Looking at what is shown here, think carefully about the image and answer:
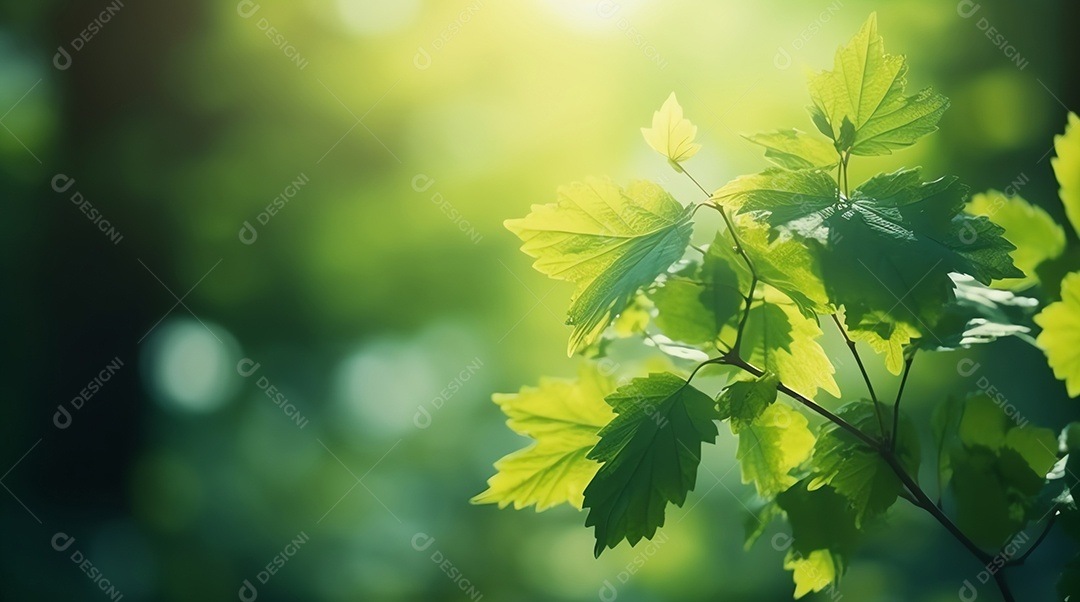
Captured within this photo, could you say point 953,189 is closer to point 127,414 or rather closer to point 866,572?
point 866,572

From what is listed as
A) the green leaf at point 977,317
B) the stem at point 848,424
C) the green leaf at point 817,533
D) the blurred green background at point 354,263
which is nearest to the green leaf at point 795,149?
the stem at point 848,424

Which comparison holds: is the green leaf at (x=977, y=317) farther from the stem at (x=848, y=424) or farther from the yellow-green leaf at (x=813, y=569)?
the yellow-green leaf at (x=813, y=569)

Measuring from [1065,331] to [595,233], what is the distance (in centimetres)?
34

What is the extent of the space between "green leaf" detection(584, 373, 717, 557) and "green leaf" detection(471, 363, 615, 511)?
9 cm

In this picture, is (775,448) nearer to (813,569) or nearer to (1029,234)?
(813,569)

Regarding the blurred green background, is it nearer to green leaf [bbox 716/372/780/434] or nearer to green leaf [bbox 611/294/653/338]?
green leaf [bbox 611/294/653/338]

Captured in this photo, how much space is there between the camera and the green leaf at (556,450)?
55cm

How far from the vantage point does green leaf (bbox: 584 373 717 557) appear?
1.44 feet


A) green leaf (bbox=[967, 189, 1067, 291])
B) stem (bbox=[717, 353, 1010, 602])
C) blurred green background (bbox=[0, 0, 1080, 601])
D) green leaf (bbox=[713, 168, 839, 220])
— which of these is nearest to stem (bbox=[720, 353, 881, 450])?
stem (bbox=[717, 353, 1010, 602])

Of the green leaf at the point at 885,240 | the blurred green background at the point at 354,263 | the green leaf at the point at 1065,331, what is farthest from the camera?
the blurred green background at the point at 354,263

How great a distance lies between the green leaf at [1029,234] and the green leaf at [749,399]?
1.16 feet

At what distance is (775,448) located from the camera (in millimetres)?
532

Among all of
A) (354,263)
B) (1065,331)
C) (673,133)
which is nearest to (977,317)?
(1065,331)

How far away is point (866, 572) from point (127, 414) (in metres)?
1.75
